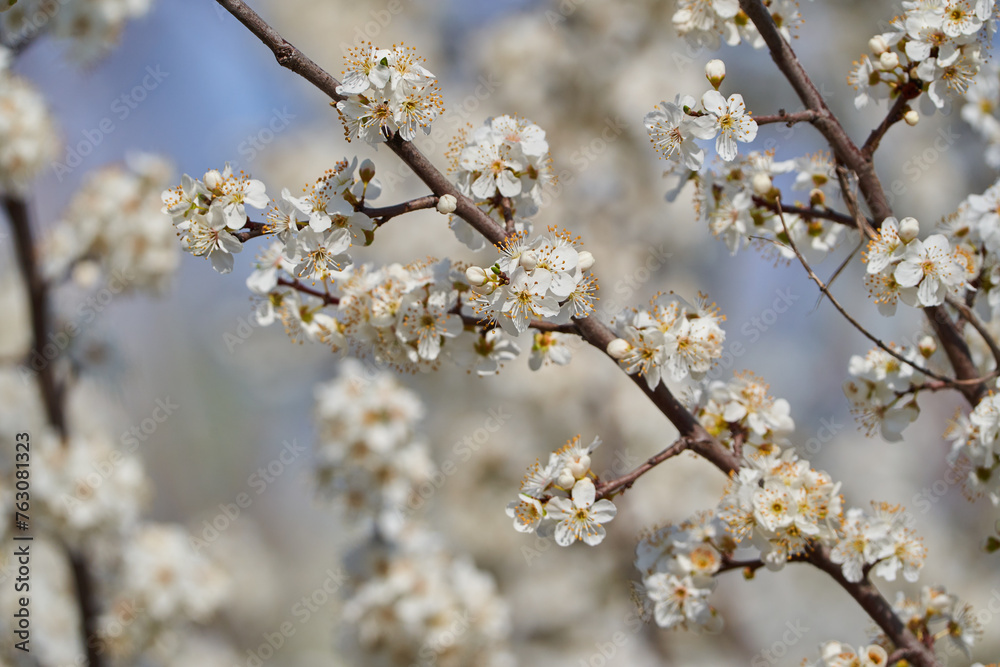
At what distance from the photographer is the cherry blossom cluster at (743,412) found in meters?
1.60

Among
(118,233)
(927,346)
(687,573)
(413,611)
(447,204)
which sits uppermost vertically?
(927,346)

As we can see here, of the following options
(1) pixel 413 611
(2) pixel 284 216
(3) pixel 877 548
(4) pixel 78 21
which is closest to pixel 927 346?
(3) pixel 877 548

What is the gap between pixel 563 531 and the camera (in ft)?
4.60

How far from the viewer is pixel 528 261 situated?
1267 mm

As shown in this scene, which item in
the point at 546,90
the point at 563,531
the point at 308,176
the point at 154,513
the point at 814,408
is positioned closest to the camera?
the point at 563,531

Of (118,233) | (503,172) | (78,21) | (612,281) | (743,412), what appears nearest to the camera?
(503,172)

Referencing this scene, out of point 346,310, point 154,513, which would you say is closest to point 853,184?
point 346,310

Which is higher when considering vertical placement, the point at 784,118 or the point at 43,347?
the point at 784,118

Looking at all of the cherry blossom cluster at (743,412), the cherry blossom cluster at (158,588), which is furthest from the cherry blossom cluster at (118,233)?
the cherry blossom cluster at (743,412)

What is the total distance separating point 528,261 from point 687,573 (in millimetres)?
819

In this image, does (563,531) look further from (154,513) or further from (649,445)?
(154,513)

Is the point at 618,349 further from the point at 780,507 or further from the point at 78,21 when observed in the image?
the point at 78,21

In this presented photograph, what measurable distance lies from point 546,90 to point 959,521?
5559 mm

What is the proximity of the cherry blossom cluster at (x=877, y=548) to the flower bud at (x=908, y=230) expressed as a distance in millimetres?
568
